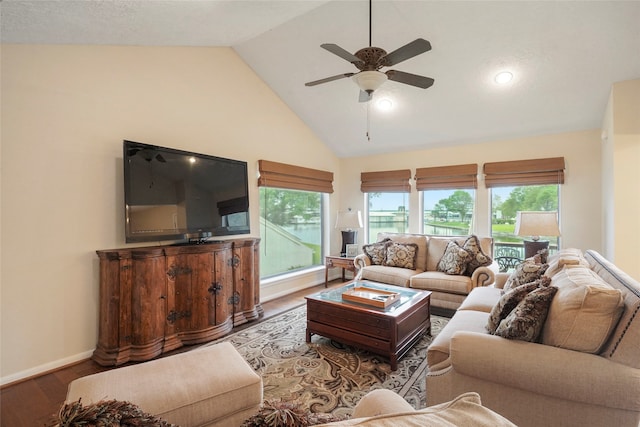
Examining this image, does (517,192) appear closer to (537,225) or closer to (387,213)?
(537,225)

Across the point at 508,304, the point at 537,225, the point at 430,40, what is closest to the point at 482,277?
the point at 537,225

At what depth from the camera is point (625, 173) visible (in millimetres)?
2902

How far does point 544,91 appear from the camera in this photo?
10.9 ft

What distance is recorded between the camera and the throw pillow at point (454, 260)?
3.62 metres

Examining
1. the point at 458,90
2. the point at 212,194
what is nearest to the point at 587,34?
the point at 458,90

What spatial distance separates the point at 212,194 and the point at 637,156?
4.31 m

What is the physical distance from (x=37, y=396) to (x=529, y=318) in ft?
10.4

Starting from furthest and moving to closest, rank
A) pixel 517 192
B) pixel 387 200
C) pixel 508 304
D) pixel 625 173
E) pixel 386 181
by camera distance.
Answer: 1. pixel 387 200
2. pixel 386 181
3. pixel 517 192
4. pixel 625 173
5. pixel 508 304

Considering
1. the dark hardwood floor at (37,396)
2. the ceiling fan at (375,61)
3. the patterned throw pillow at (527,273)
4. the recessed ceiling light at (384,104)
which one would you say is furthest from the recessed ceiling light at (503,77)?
the dark hardwood floor at (37,396)

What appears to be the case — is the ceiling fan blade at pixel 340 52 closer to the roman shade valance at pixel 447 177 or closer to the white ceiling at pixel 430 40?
the white ceiling at pixel 430 40

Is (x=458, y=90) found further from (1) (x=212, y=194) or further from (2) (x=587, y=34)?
(1) (x=212, y=194)

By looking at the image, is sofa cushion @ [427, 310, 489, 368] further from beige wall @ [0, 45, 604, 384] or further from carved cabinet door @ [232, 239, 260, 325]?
beige wall @ [0, 45, 604, 384]

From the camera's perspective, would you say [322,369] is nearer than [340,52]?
No

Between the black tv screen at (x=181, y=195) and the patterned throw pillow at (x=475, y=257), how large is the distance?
279 cm
